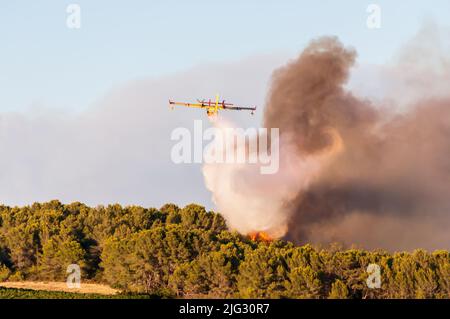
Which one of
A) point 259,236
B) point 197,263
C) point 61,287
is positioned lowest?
point 61,287

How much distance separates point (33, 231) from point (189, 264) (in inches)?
1661

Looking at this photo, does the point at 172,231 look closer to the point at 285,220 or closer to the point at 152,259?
the point at 152,259

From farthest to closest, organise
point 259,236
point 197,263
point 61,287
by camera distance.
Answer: point 259,236 → point 61,287 → point 197,263

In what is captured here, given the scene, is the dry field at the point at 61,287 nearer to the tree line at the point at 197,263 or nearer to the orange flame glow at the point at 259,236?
the tree line at the point at 197,263

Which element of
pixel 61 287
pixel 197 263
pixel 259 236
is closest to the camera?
pixel 197 263

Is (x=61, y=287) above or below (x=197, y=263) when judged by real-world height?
below

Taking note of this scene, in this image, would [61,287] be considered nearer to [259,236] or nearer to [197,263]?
[197,263]

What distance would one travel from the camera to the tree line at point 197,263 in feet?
364

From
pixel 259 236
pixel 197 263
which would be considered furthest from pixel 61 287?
pixel 259 236

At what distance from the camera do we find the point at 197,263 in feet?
389

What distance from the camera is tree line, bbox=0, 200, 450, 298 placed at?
111m

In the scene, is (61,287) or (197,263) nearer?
(197,263)

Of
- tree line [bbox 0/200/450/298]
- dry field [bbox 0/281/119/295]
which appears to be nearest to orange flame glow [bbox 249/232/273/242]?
tree line [bbox 0/200/450/298]
